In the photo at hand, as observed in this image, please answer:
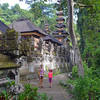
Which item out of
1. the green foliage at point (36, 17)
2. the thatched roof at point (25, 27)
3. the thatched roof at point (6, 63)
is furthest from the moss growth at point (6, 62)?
the thatched roof at point (25, 27)

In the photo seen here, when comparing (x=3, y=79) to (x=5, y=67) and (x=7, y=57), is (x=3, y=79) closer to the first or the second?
(x=5, y=67)

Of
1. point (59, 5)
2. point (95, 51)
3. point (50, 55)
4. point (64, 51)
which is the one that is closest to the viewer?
point (95, 51)

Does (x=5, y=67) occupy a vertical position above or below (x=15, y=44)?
below

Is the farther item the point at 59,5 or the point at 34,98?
the point at 59,5

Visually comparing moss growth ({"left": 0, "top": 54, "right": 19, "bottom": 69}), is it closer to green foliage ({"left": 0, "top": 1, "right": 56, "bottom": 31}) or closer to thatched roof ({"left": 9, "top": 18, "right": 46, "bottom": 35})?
green foliage ({"left": 0, "top": 1, "right": 56, "bottom": 31})

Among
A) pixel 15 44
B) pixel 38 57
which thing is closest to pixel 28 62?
pixel 38 57

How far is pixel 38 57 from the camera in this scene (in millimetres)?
15711

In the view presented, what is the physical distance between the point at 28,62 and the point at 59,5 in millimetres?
6215

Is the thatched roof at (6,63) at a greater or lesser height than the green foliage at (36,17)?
lesser

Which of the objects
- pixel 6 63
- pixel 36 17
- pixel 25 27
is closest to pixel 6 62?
pixel 6 63

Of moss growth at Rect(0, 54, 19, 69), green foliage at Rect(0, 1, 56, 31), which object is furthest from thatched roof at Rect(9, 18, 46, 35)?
moss growth at Rect(0, 54, 19, 69)

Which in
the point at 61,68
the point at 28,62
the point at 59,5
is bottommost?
the point at 61,68

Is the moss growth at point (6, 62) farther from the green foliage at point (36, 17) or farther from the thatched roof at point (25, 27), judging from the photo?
the thatched roof at point (25, 27)

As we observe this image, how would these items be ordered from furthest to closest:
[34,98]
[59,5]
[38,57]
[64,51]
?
[64,51] < [38,57] < [59,5] < [34,98]
